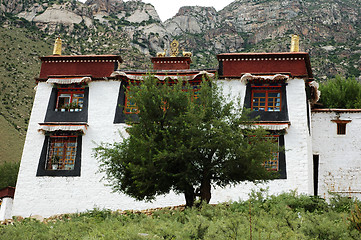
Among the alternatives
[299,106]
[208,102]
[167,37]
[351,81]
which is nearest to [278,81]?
[299,106]

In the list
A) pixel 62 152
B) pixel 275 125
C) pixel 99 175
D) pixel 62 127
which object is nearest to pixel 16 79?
pixel 62 152

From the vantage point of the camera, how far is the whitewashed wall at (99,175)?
1895 cm

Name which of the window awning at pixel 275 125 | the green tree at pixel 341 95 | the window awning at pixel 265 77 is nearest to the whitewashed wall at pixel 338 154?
the window awning at pixel 275 125

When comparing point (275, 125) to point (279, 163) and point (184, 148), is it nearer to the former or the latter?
point (279, 163)

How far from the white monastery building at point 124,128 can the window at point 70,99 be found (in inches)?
1.9

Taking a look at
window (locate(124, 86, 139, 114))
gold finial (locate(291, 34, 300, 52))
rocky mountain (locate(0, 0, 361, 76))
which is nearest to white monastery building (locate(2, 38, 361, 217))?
window (locate(124, 86, 139, 114))

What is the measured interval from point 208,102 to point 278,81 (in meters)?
6.11

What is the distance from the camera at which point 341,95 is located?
101ft

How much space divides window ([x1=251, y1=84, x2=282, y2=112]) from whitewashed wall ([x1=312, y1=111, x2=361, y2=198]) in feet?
11.7

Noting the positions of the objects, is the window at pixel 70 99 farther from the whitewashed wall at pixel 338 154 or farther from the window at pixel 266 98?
the whitewashed wall at pixel 338 154

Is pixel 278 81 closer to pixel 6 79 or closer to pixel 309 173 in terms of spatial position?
pixel 309 173

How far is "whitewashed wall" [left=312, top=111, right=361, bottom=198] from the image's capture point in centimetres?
2145

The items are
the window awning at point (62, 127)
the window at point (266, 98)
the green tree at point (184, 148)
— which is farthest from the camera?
the window awning at point (62, 127)

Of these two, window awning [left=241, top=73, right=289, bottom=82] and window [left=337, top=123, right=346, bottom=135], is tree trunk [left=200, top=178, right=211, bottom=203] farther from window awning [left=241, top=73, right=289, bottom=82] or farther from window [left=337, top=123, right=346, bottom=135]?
window [left=337, top=123, right=346, bottom=135]
